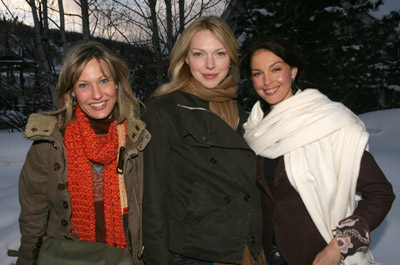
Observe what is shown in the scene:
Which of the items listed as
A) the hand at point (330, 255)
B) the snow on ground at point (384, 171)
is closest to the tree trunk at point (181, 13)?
the snow on ground at point (384, 171)

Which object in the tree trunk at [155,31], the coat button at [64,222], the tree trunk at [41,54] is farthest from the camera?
the tree trunk at [41,54]

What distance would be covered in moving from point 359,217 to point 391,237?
161cm

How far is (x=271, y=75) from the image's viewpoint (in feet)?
7.19

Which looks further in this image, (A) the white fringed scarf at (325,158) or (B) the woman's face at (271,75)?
(B) the woman's face at (271,75)

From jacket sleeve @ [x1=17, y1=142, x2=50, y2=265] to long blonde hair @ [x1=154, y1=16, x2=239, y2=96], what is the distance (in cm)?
84

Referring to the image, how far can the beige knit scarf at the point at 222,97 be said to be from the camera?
6.95 ft

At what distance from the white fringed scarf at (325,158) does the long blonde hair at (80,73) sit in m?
1.08

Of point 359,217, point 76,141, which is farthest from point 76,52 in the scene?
point 359,217

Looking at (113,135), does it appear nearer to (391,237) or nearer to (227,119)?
(227,119)

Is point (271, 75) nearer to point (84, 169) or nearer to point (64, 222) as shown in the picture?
point (84, 169)

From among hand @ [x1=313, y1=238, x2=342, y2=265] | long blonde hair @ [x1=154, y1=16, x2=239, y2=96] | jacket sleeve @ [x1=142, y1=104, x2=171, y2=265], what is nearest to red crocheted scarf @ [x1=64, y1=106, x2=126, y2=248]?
jacket sleeve @ [x1=142, y1=104, x2=171, y2=265]

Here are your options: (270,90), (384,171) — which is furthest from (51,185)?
(384,171)

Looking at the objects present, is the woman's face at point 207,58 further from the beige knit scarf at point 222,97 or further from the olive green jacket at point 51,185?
the olive green jacket at point 51,185

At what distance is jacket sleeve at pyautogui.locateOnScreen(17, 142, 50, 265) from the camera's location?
1.91 meters
